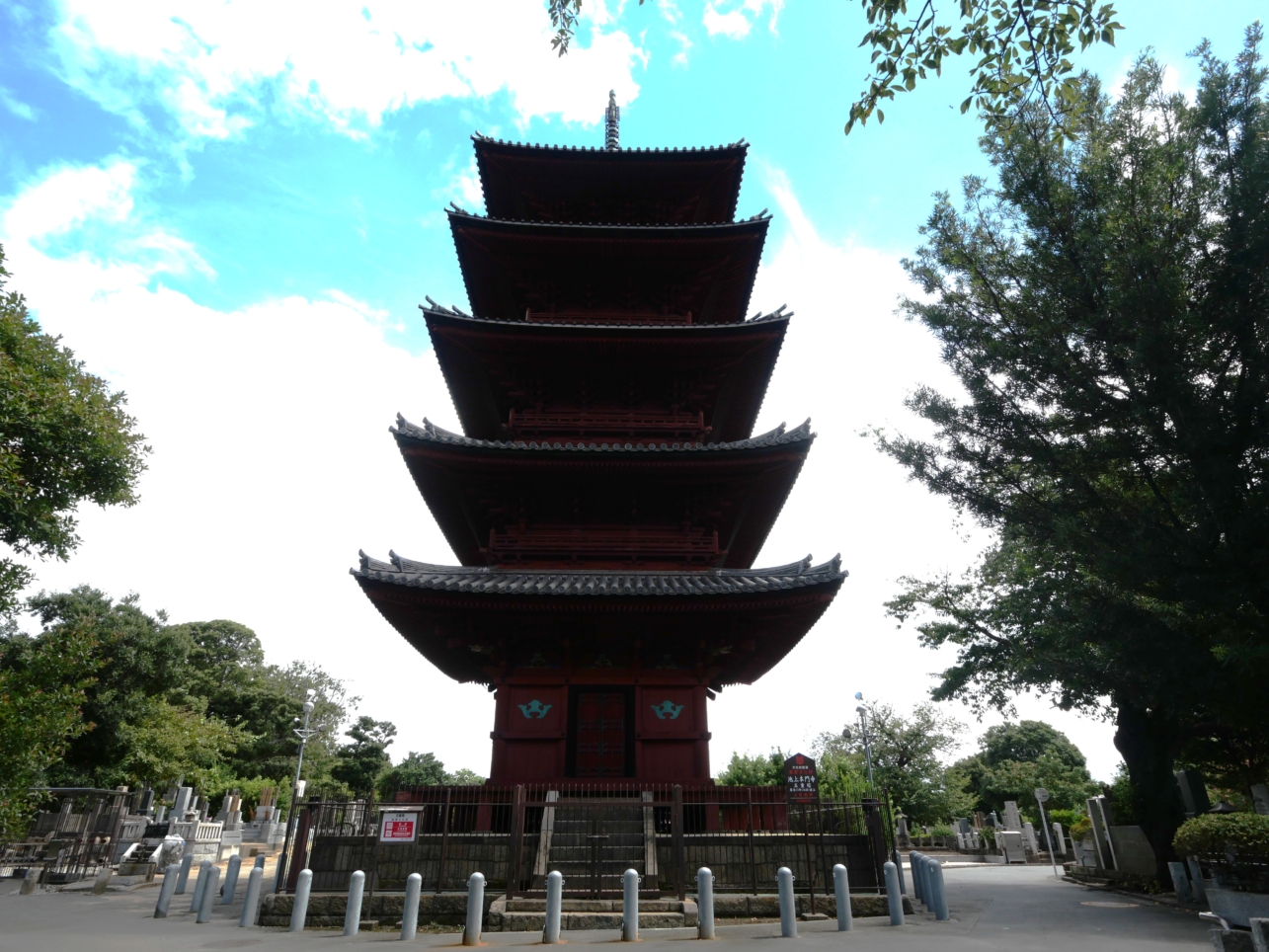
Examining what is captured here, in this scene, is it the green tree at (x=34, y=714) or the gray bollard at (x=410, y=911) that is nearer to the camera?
the gray bollard at (x=410, y=911)

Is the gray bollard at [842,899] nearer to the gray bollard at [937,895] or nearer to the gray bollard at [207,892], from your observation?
the gray bollard at [937,895]

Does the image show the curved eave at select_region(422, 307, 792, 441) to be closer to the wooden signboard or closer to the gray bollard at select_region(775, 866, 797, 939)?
the wooden signboard

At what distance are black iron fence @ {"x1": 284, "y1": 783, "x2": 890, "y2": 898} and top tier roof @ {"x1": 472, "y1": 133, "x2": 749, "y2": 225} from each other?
1448cm

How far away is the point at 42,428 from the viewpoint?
14.6m

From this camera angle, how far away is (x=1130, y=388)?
11.5 meters

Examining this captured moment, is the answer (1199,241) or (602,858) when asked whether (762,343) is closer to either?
(1199,241)

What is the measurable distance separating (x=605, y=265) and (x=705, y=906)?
47.3ft

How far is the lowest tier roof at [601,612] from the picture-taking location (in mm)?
11961

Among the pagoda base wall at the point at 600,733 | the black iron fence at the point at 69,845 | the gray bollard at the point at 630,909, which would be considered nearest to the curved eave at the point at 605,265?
the pagoda base wall at the point at 600,733

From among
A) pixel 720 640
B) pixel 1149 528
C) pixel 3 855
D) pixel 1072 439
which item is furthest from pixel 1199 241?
pixel 3 855

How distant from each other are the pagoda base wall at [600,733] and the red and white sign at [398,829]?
86.8 inches

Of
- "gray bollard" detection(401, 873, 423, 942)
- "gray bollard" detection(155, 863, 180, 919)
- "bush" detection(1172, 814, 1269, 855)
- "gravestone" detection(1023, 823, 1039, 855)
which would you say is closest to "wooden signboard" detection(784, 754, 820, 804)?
"gray bollard" detection(401, 873, 423, 942)

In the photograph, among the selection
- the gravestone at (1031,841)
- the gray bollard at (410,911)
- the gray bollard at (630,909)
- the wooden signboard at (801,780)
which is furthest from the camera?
the gravestone at (1031,841)

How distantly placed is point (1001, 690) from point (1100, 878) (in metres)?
5.09
